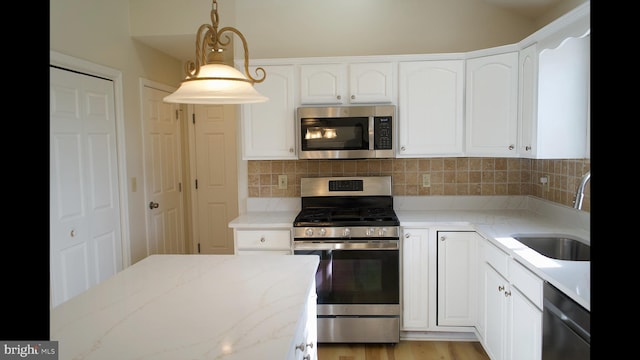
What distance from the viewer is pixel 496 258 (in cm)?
247

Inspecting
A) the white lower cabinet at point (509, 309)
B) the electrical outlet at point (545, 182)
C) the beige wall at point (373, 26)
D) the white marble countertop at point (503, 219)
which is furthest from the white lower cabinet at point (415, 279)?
the beige wall at point (373, 26)

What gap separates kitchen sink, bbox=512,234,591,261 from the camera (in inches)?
95.5

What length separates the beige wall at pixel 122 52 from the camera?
270 centimetres

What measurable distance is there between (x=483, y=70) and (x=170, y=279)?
95.4 inches

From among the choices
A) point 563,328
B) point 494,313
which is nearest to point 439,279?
point 494,313

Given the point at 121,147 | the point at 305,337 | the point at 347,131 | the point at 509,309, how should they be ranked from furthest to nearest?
the point at 121,147 < the point at 347,131 < the point at 509,309 < the point at 305,337

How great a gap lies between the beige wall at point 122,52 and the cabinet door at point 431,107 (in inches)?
81.9

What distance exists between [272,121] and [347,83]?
2.01 ft

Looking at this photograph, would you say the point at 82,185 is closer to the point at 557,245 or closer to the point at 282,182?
the point at 282,182

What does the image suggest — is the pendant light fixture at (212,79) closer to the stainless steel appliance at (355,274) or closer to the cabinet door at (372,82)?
the stainless steel appliance at (355,274)

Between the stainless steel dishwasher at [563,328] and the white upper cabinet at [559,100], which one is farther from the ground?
the white upper cabinet at [559,100]
